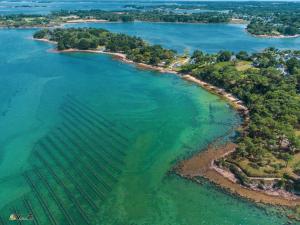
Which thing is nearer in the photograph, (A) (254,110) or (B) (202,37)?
(A) (254,110)

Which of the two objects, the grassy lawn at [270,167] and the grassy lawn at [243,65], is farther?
the grassy lawn at [243,65]

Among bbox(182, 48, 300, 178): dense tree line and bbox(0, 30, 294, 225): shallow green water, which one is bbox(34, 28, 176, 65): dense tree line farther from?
bbox(0, 30, 294, 225): shallow green water

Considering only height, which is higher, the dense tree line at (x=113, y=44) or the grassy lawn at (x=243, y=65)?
the grassy lawn at (x=243, y=65)

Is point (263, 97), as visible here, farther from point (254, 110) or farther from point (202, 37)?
point (202, 37)

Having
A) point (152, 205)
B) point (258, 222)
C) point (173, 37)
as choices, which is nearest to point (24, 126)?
point (152, 205)

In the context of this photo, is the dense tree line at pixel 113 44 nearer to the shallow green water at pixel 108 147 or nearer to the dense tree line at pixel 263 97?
the dense tree line at pixel 263 97

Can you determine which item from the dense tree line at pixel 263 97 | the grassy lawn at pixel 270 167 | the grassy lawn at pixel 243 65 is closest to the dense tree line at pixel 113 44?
the dense tree line at pixel 263 97

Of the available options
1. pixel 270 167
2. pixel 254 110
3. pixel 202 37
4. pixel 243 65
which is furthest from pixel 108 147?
pixel 202 37
